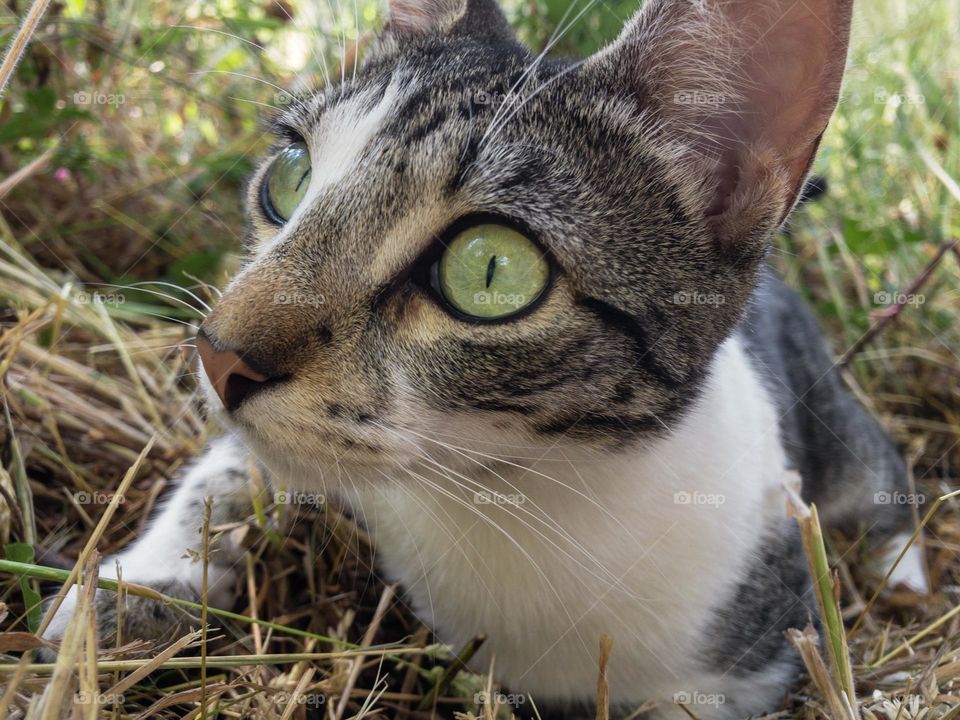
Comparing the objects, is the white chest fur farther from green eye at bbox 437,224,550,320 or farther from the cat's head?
green eye at bbox 437,224,550,320

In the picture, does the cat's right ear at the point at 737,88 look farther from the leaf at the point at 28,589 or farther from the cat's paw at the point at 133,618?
the leaf at the point at 28,589

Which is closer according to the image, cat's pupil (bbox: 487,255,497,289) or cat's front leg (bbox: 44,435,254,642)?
cat's pupil (bbox: 487,255,497,289)

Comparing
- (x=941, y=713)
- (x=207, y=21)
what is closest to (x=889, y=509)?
(x=941, y=713)

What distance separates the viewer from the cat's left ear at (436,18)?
2154 mm

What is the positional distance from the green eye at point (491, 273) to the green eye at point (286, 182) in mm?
477

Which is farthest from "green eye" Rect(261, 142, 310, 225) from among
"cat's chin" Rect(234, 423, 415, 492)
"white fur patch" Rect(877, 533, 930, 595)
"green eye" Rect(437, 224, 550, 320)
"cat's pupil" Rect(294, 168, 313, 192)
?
"white fur patch" Rect(877, 533, 930, 595)

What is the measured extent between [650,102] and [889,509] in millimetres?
2054

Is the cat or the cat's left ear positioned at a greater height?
the cat's left ear

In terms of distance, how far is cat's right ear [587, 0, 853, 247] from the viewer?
152cm

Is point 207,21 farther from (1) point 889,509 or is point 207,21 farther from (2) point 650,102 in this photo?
(1) point 889,509

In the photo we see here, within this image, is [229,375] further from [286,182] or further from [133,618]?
[133,618]

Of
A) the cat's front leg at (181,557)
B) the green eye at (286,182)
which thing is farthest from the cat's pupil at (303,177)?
the cat's front leg at (181,557)

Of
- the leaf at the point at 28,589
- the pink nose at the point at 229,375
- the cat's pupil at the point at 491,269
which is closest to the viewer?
the pink nose at the point at 229,375

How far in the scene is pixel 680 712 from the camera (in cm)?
195
